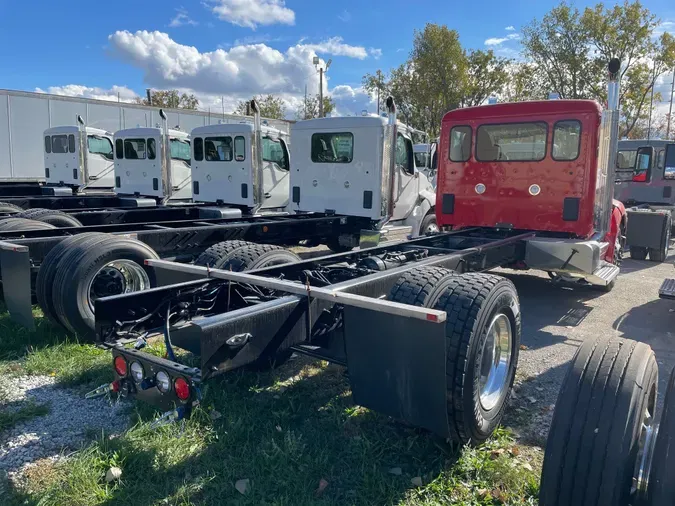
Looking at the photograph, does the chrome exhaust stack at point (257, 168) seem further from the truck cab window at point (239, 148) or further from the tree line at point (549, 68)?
the tree line at point (549, 68)

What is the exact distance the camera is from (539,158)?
686 centimetres

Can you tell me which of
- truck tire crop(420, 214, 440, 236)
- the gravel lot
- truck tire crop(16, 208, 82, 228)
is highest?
truck tire crop(16, 208, 82, 228)

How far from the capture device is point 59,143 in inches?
611

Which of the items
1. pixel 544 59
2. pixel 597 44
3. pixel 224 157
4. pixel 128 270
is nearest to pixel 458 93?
pixel 544 59

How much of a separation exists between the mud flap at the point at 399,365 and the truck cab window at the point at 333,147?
Result: 6.70 metres

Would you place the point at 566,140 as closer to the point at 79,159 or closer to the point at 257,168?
the point at 257,168

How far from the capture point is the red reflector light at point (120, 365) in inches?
114

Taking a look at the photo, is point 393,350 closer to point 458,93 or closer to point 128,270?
point 128,270

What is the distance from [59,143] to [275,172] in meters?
7.90

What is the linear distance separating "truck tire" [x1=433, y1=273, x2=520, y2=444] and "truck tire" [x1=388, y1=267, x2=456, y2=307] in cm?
→ 5

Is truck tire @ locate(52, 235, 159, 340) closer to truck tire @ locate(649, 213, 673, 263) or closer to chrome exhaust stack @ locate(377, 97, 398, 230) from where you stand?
chrome exhaust stack @ locate(377, 97, 398, 230)

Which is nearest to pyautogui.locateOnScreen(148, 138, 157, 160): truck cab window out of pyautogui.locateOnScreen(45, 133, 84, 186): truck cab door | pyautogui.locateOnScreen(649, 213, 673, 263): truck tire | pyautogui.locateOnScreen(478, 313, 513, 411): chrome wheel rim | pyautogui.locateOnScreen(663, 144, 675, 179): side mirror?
pyautogui.locateOnScreen(45, 133, 84, 186): truck cab door

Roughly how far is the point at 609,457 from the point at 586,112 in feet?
17.7

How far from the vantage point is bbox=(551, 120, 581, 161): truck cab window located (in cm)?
659
